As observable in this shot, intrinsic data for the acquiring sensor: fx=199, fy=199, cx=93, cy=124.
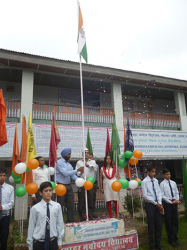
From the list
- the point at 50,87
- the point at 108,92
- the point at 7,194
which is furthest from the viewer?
the point at 108,92

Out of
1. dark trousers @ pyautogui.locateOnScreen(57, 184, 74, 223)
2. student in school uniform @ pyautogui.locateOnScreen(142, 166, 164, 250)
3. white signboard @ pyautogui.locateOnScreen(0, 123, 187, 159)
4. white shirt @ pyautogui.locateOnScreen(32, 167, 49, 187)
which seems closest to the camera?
student in school uniform @ pyautogui.locateOnScreen(142, 166, 164, 250)

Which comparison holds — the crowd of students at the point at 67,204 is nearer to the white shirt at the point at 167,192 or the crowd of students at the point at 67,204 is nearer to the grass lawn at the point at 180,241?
the white shirt at the point at 167,192

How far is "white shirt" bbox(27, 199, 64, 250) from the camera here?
2604 millimetres

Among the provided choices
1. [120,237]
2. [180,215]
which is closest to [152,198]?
[120,237]

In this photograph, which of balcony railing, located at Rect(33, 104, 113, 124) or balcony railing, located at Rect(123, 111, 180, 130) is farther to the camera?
balcony railing, located at Rect(123, 111, 180, 130)

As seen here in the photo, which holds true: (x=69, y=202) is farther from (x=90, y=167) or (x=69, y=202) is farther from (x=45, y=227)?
(x=45, y=227)

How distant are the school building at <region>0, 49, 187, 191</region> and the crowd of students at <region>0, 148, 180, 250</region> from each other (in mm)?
2942

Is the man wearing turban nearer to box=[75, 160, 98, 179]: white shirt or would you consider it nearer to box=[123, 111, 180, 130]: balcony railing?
box=[75, 160, 98, 179]: white shirt

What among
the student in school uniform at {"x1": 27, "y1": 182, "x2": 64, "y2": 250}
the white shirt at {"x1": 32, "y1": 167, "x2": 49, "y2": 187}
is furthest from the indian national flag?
Answer: the student in school uniform at {"x1": 27, "y1": 182, "x2": 64, "y2": 250}

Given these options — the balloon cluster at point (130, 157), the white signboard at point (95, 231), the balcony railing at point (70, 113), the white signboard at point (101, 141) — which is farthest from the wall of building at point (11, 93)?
the white signboard at point (95, 231)

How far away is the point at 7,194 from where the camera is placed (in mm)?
3842

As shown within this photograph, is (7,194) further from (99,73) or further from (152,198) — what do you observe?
(99,73)

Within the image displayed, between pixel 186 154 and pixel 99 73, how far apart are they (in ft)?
19.1

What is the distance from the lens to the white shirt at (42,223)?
260cm
